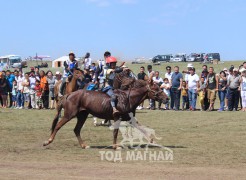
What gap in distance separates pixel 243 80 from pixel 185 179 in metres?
15.3

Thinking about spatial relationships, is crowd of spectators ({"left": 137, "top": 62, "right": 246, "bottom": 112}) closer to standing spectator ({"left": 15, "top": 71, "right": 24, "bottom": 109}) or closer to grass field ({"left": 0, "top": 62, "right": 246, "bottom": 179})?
grass field ({"left": 0, "top": 62, "right": 246, "bottom": 179})

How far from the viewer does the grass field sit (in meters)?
10.5

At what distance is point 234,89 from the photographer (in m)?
24.7

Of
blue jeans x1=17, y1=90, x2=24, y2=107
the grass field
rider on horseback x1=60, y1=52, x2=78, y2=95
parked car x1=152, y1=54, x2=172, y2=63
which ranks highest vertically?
rider on horseback x1=60, y1=52, x2=78, y2=95

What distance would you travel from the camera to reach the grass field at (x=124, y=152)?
10539 millimetres

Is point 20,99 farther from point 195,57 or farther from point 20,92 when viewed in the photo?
point 195,57

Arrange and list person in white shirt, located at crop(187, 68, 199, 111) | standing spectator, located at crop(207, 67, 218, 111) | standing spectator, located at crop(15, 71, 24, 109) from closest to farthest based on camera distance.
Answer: standing spectator, located at crop(207, 67, 218, 111) → person in white shirt, located at crop(187, 68, 199, 111) → standing spectator, located at crop(15, 71, 24, 109)

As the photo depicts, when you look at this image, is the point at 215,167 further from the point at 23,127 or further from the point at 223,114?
the point at 223,114

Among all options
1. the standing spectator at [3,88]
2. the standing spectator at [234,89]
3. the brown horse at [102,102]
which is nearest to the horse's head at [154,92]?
the brown horse at [102,102]

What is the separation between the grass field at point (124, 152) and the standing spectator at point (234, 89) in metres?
2.84

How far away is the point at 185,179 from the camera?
9930 mm

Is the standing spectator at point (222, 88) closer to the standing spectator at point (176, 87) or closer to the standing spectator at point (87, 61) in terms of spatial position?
the standing spectator at point (176, 87)

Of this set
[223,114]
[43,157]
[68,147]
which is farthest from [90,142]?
[223,114]

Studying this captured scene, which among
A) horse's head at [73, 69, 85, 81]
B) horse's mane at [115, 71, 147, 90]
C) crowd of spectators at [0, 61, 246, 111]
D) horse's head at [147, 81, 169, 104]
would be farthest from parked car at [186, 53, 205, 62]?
horse's head at [147, 81, 169, 104]
